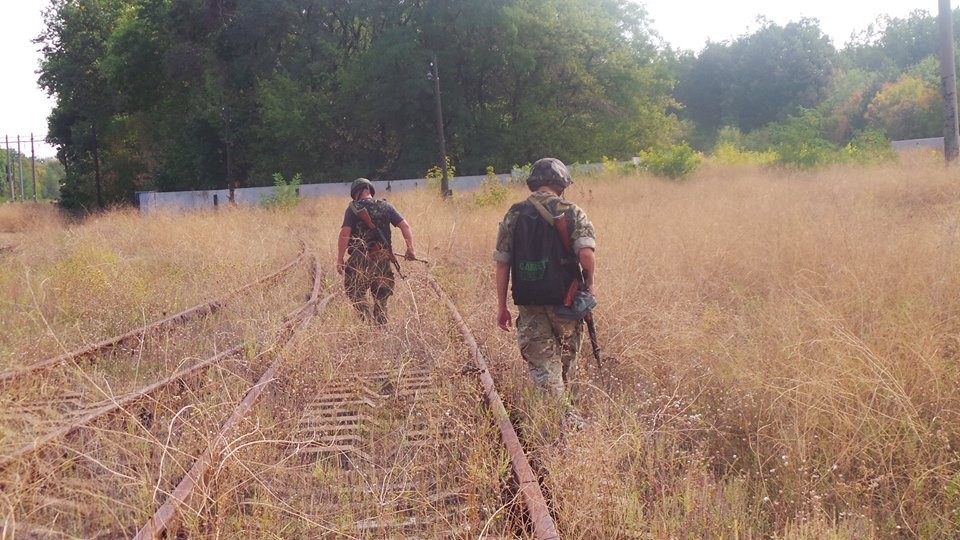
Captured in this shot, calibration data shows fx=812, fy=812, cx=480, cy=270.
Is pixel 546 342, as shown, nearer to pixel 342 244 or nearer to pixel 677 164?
pixel 342 244

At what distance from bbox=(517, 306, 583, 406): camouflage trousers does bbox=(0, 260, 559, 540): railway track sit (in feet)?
1.17

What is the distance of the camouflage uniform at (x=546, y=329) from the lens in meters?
4.93

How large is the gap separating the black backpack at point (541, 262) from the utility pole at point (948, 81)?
15199 mm

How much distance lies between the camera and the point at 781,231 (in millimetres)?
10312

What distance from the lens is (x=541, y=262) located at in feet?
16.3

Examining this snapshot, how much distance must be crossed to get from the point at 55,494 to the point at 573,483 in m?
2.57

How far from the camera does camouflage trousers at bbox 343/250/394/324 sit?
7.97 meters

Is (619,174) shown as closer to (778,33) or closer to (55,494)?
(55,494)

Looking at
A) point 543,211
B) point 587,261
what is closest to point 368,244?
point 543,211

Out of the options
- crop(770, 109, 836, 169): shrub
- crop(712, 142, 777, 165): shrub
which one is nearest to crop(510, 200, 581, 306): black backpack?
crop(770, 109, 836, 169): shrub

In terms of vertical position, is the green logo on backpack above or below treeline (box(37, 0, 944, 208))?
below

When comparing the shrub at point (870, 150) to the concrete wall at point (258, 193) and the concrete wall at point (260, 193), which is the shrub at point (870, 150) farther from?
the concrete wall at point (258, 193)

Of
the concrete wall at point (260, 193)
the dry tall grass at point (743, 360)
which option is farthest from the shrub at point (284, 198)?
the dry tall grass at point (743, 360)

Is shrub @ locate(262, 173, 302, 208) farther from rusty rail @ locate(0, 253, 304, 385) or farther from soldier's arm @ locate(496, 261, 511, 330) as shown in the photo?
soldier's arm @ locate(496, 261, 511, 330)
